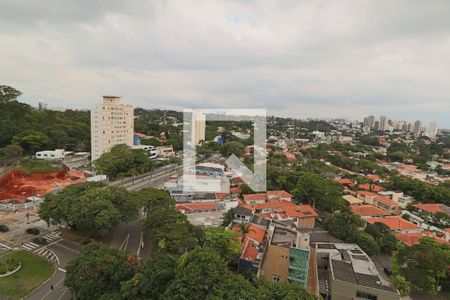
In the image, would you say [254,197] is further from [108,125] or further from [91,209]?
[108,125]

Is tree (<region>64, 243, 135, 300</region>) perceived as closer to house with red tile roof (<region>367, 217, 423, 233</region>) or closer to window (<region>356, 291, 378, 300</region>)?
window (<region>356, 291, 378, 300</region>)

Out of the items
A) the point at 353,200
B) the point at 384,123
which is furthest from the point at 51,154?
the point at 384,123

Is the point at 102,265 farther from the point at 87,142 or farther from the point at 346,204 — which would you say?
the point at 87,142

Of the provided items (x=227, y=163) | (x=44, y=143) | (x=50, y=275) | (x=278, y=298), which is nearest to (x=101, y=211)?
(x=50, y=275)

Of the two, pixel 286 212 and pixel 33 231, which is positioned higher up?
pixel 286 212

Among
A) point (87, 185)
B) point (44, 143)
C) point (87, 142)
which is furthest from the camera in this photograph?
point (87, 142)

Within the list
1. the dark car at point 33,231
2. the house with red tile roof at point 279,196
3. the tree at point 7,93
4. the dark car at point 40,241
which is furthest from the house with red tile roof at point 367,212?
the tree at point 7,93
